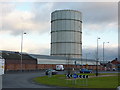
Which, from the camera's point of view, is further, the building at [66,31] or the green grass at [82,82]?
the building at [66,31]

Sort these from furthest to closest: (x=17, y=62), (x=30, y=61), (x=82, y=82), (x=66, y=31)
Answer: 1. (x=30, y=61)
2. (x=66, y=31)
3. (x=17, y=62)
4. (x=82, y=82)

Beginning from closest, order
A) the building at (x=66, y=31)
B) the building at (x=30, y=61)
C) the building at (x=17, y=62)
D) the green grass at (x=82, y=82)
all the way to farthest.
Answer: the green grass at (x=82, y=82)
the building at (x=17, y=62)
the building at (x=30, y=61)
the building at (x=66, y=31)

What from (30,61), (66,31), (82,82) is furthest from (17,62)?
(82,82)

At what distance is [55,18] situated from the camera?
79.4 metres

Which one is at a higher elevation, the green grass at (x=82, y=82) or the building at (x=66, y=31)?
the building at (x=66, y=31)

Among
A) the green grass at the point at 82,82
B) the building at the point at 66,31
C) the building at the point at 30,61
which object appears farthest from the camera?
the building at the point at 66,31

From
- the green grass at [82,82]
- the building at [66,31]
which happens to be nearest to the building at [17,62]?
the building at [66,31]

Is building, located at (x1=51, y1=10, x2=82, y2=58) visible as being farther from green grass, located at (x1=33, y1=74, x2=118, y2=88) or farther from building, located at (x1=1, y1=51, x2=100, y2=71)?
green grass, located at (x1=33, y1=74, x2=118, y2=88)

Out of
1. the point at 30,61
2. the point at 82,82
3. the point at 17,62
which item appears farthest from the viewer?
the point at 30,61

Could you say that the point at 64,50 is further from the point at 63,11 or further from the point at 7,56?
the point at 7,56

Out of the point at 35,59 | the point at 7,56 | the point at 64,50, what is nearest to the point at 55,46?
the point at 64,50

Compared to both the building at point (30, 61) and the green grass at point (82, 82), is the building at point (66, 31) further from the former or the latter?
the green grass at point (82, 82)

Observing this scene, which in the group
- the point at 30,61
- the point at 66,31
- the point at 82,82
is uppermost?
the point at 66,31

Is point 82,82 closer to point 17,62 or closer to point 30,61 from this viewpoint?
point 17,62
